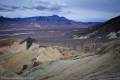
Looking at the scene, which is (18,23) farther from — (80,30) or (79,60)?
(79,60)

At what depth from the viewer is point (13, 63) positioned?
296 inches

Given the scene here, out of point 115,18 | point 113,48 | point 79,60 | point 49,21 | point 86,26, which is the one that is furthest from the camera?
point 49,21

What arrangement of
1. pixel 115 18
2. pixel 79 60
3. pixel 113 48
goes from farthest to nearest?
pixel 115 18 < pixel 79 60 < pixel 113 48

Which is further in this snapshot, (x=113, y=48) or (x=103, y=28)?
(x=103, y=28)

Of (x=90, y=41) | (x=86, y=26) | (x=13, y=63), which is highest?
(x=86, y=26)

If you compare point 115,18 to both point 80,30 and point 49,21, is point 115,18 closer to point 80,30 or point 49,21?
point 80,30

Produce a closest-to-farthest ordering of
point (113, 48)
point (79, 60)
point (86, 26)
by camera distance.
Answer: point (113, 48), point (79, 60), point (86, 26)

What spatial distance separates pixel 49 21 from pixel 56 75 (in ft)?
8.77

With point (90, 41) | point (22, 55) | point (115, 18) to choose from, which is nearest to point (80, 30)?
point (90, 41)

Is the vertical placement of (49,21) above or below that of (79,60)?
above

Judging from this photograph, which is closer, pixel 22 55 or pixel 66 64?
pixel 66 64

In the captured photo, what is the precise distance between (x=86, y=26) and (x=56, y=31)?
38.7 inches

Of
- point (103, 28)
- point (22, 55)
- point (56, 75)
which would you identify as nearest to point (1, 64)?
point (22, 55)

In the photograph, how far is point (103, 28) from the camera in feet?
24.0
